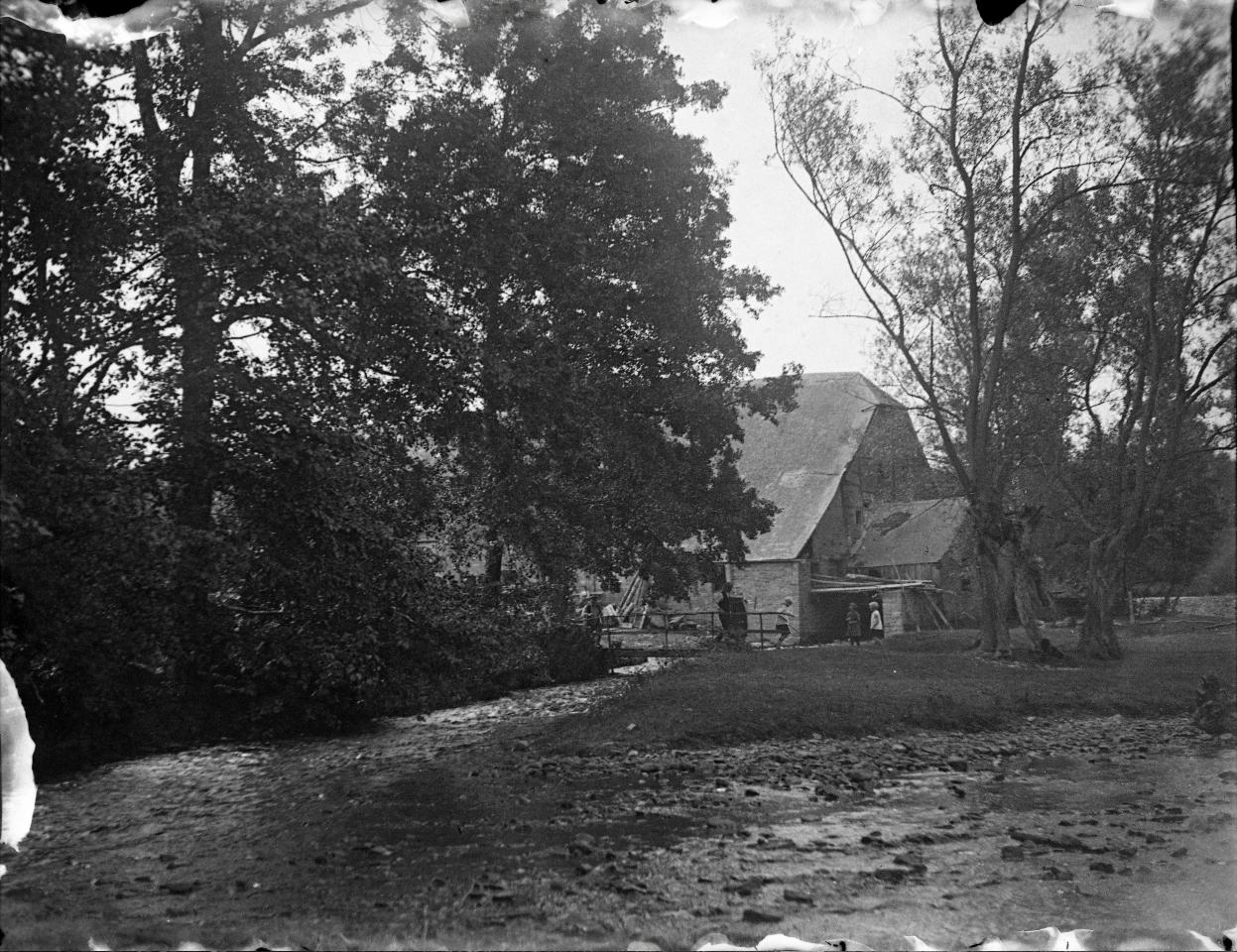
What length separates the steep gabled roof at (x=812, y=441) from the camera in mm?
4695

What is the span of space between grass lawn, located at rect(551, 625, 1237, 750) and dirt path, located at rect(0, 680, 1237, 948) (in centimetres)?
156

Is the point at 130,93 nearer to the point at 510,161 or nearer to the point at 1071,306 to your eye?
the point at 510,161

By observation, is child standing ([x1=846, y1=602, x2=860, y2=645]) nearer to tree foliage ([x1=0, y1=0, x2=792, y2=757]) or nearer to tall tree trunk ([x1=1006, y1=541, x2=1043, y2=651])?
tall tree trunk ([x1=1006, y1=541, x2=1043, y2=651])

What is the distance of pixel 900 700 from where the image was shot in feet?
23.6

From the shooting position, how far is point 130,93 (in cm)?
323

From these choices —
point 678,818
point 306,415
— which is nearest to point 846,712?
point 678,818

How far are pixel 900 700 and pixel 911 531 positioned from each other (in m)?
1.24

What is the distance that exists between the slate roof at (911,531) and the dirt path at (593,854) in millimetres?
2105

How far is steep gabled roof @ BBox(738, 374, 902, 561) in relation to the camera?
470 centimetres

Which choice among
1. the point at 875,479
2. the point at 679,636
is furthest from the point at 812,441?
the point at 679,636

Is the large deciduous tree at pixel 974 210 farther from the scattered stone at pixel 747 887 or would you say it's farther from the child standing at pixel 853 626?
the child standing at pixel 853 626

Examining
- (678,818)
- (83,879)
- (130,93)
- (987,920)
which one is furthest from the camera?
(678,818)

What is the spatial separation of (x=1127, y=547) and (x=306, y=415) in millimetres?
4007

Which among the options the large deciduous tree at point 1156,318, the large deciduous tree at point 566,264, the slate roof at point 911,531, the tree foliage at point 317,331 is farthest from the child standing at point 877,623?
the tree foliage at point 317,331
